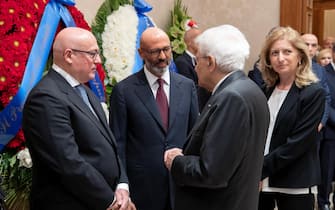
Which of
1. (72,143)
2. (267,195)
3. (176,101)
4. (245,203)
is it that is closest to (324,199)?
(267,195)

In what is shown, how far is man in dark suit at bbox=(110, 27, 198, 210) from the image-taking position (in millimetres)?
2652

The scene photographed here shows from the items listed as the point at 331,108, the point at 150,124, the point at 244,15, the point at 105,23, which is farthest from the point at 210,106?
the point at 244,15

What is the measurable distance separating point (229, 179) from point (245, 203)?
0.14m

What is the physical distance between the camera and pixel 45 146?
80.4 inches

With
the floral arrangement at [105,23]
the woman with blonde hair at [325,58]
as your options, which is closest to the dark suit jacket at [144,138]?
the floral arrangement at [105,23]

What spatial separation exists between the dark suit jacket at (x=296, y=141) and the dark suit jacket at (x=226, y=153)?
25.6 inches

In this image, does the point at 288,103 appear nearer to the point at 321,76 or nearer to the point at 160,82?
the point at 160,82

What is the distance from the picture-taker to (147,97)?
8.78 ft

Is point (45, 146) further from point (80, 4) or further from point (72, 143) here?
point (80, 4)

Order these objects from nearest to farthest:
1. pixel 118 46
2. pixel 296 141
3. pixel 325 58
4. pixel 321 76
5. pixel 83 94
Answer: pixel 83 94
pixel 296 141
pixel 118 46
pixel 321 76
pixel 325 58

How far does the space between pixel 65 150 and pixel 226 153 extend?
0.65m

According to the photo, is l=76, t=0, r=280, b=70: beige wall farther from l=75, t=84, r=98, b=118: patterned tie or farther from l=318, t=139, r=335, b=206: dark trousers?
l=75, t=84, r=98, b=118: patterned tie

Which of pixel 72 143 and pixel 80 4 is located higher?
pixel 80 4

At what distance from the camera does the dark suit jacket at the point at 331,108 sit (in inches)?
179
